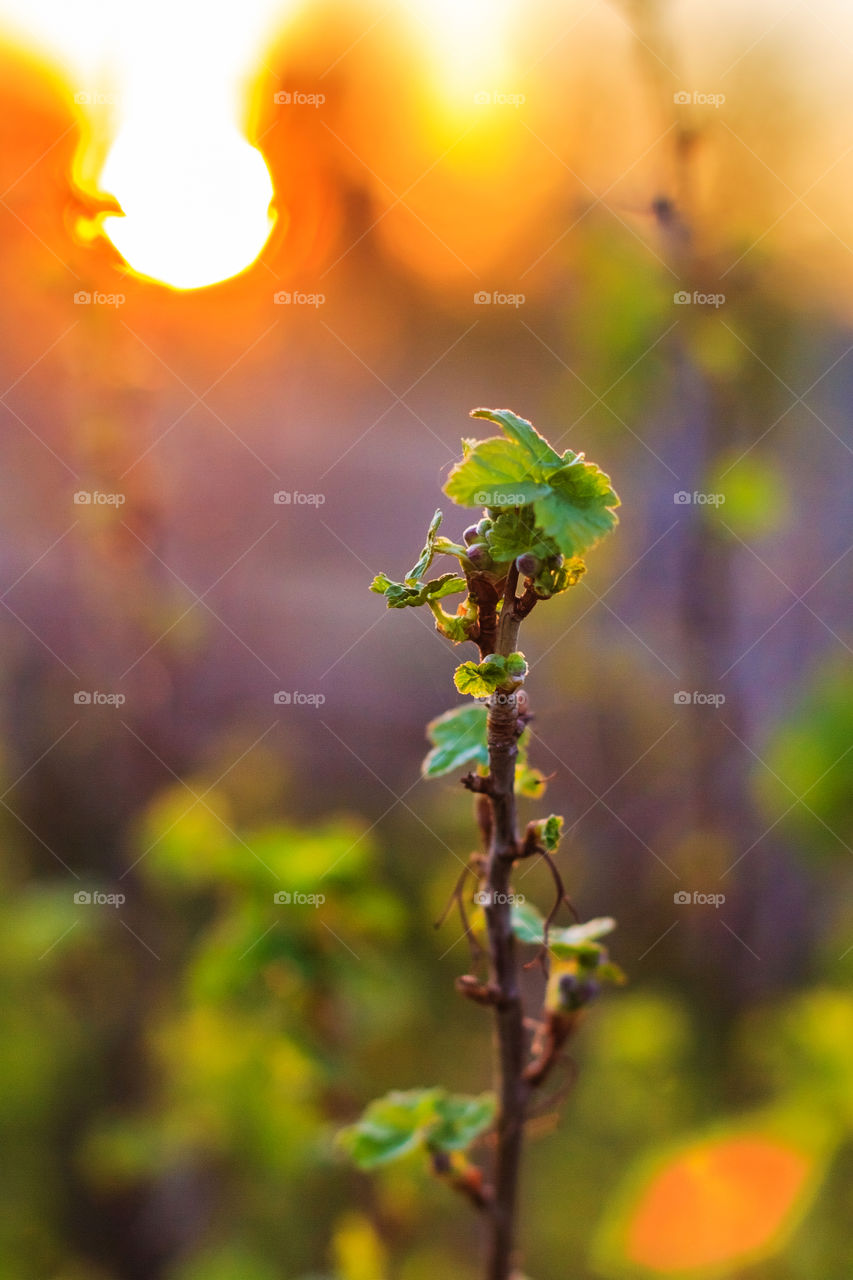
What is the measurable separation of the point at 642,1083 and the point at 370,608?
4.29ft

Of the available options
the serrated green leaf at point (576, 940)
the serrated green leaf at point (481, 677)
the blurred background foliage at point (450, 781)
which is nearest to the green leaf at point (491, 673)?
the serrated green leaf at point (481, 677)

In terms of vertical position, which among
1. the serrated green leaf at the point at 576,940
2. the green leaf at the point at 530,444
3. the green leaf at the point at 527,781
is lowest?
the serrated green leaf at the point at 576,940

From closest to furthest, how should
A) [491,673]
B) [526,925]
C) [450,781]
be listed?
[491,673]
[526,925]
[450,781]

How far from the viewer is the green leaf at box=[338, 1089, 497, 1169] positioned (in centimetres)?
55

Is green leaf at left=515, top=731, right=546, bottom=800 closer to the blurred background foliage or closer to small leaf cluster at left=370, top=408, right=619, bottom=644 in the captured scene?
small leaf cluster at left=370, top=408, right=619, bottom=644

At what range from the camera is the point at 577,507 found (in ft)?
1.25

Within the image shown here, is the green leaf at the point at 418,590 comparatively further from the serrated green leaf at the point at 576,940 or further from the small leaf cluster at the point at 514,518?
Answer: the serrated green leaf at the point at 576,940

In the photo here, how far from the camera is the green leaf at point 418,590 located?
38 cm

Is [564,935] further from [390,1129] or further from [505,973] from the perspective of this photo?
[390,1129]

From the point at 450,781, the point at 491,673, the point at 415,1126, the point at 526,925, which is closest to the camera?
the point at 491,673

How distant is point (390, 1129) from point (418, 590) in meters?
0.45

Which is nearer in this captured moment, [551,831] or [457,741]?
[551,831]

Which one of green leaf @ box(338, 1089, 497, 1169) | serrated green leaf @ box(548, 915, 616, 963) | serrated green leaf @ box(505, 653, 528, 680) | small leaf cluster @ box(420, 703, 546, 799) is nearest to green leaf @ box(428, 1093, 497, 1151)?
green leaf @ box(338, 1089, 497, 1169)

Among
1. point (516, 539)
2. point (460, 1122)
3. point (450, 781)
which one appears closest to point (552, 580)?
point (516, 539)
